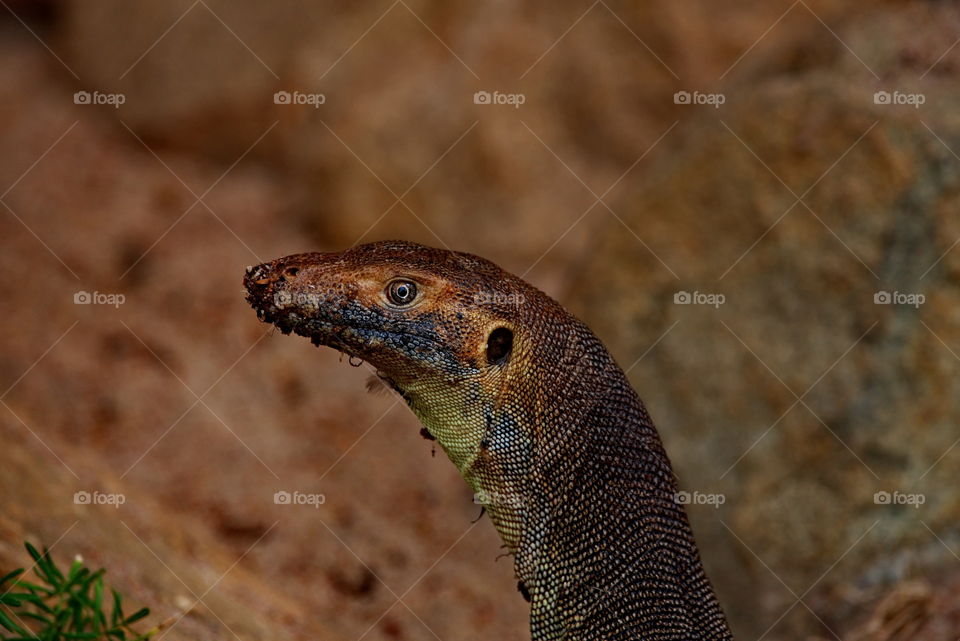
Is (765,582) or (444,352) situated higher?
(444,352)

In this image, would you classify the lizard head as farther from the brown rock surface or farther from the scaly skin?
the brown rock surface

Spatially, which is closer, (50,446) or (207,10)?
(50,446)

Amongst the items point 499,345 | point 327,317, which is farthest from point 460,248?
point 327,317

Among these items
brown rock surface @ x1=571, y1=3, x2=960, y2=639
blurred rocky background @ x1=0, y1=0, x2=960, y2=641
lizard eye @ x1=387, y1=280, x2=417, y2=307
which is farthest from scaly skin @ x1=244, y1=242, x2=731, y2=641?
brown rock surface @ x1=571, y1=3, x2=960, y2=639

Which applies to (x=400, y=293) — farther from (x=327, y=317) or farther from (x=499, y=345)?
(x=499, y=345)

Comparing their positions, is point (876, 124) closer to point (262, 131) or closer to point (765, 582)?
point (765, 582)

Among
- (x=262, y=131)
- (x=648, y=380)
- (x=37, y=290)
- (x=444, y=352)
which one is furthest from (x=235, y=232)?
(x=444, y=352)

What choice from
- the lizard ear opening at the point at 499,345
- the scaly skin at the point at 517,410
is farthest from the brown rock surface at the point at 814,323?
the lizard ear opening at the point at 499,345

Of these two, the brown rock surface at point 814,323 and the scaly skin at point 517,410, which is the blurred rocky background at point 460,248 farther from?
the scaly skin at point 517,410
